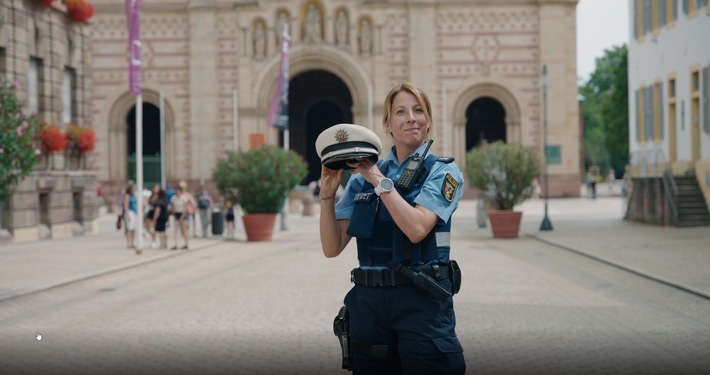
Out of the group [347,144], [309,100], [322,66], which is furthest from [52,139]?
[309,100]

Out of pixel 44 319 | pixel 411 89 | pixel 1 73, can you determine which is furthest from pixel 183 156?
pixel 411 89

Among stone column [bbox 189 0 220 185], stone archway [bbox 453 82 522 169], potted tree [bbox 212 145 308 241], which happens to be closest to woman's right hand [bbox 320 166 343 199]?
potted tree [bbox 212 145 308 241]

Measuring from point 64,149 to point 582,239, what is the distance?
1576cm

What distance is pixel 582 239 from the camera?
2545cm

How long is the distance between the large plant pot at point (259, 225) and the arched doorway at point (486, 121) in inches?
1208

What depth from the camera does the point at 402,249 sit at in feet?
14.1

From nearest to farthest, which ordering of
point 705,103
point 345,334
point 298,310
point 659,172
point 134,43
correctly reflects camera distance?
point 345,334, point 298,310, point 134,43, point 705,103, point 659,172

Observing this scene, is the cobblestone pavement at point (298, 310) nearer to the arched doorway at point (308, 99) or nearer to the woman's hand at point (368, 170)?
the woman's hand at point (368, 170)

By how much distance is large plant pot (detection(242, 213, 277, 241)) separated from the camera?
28203 mm

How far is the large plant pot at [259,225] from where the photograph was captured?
2820 cm

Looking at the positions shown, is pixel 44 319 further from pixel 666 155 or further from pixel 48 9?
pixel 666 155

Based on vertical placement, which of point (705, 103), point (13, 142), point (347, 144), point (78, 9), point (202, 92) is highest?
point (78, 9)

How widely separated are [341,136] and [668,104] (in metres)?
29.9

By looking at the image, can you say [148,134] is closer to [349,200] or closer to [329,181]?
[349,200]
